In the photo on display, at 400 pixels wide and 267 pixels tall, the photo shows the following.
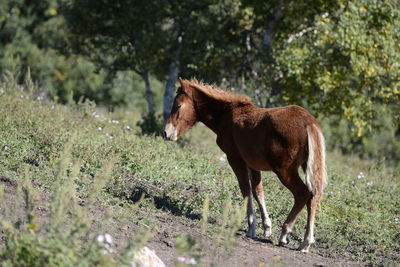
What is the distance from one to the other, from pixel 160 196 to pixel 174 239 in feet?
5.43

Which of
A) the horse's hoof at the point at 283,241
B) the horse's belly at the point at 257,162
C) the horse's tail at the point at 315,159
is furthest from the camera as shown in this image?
the horse's belly at the point at 257,162

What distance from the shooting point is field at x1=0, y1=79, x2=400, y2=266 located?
5570 mm

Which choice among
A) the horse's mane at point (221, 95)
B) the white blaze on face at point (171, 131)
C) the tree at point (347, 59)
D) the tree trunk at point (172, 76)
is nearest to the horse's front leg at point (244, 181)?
the horse's mane at point (221, 95)

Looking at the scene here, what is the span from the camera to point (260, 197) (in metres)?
7.14

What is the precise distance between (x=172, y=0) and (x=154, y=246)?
937 centimetres

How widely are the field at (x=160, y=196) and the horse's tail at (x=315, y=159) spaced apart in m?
0.94

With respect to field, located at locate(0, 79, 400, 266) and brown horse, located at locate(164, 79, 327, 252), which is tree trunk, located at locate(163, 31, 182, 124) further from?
brown horse, located at locate(164, 79, 327, 252)

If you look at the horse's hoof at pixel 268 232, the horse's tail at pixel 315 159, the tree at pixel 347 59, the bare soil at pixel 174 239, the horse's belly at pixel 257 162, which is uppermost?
the tree at pixel 347 59

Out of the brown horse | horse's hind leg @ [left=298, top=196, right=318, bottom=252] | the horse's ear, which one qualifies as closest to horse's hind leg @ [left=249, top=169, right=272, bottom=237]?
the brown horse

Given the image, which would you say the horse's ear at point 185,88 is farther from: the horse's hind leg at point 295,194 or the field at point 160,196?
the horse's hind leg at point 295,194

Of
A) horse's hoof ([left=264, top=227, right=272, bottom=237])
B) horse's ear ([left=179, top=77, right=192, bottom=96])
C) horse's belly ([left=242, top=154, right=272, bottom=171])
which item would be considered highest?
horse's ear ([left=179, top=77, right=192, bottom=96])

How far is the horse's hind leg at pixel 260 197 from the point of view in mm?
6969

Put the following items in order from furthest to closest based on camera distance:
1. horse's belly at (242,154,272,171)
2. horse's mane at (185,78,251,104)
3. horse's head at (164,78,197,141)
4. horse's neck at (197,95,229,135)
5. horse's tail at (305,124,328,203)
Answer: horse's head at (164,78,197,141), horse's neck at (197,95,229,135), horse's mane at (185,78,251,104), horse's belly at (242,154,272,171), horse's tail at (305,124,328,203)

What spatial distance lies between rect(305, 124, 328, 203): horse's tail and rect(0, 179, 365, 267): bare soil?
0.92m
